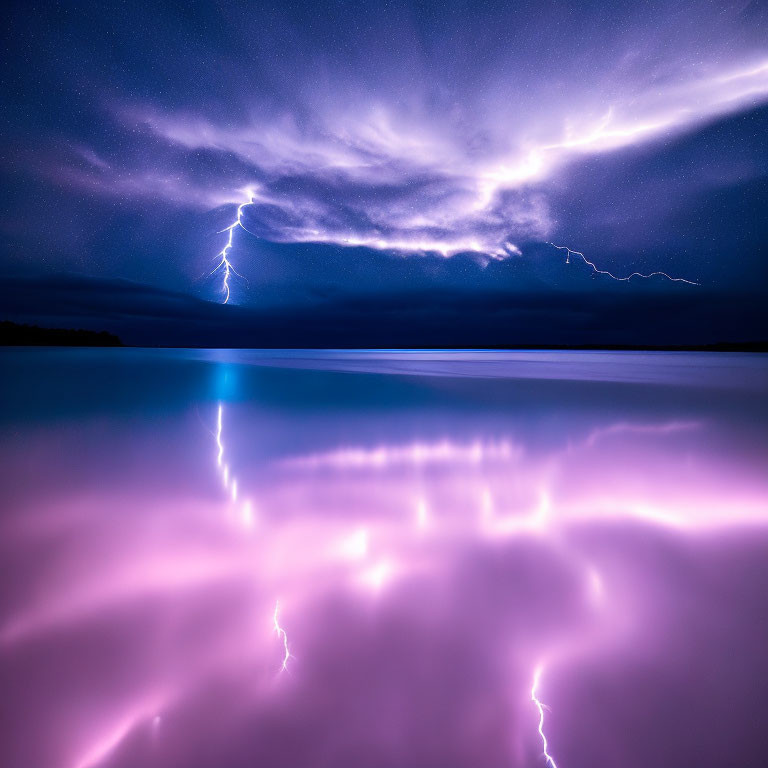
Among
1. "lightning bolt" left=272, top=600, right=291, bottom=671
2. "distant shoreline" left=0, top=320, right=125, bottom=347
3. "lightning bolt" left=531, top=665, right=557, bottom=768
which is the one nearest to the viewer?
"lightning bolt" left=531, top=665, right=557, bottom=768

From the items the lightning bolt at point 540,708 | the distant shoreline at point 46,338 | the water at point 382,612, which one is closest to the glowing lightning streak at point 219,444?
the water at point 382,612

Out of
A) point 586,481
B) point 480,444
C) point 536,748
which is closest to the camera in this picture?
point 536,748

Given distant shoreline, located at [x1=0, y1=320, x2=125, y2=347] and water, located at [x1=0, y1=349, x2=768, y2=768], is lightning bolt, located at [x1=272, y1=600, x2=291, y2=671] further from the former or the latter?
distant shoreline, located at [x1=0, y1=320, x2=125, y2=347]

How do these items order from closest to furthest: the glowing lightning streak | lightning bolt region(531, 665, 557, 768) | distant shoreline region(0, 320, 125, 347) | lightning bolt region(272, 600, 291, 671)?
lightning bolt region(531, 665, 557, 768) < lightning bolt region(272, 600, 291, 671) < the glowing lightning streak < distant shoreline region(0, 320, 125, 347)

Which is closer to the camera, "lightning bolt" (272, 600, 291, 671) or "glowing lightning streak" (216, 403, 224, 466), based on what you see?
"lightning bolt" (272, 600, 291, 671)

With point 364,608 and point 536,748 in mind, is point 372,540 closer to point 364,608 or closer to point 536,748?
point 364,608

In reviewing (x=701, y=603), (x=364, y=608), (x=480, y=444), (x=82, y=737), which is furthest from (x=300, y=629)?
(x=480, y=444)

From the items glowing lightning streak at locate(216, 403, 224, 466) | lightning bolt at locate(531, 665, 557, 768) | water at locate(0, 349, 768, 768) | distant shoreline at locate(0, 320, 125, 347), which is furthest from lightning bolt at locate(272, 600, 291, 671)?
distant shoreline at locate(0, 320, 125, 347)

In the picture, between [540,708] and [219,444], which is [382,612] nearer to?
[540,708]
